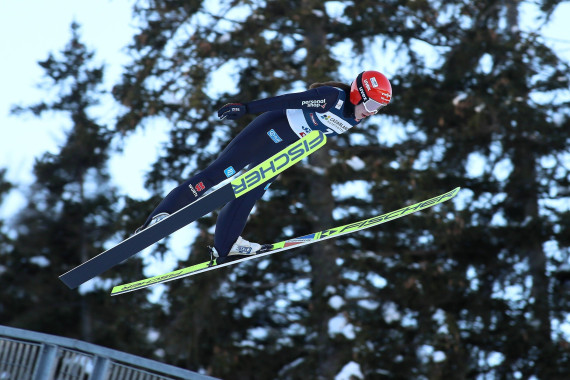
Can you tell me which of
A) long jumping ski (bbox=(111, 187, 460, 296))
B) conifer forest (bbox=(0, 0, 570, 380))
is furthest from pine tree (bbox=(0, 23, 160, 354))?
long jumping ski (bbox=(111, 187, 460, 296))

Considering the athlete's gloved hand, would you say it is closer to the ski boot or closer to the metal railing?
the ski boot

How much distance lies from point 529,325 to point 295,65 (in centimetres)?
552

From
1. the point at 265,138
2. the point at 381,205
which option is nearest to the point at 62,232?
the point at 381,205

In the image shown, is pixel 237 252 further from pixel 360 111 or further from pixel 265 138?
pixel 360 111

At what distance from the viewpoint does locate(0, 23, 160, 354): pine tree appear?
1631 centimetres

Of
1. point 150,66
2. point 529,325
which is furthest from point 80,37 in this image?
point 529,325

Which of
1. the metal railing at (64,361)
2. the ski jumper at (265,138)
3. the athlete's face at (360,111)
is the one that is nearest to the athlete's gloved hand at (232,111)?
the ski jumper at (265,138)

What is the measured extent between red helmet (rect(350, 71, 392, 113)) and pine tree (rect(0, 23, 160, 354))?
11.2 meters

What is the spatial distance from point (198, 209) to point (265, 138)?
776mm

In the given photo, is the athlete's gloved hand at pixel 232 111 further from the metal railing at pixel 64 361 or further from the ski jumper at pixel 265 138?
the metal railing at pixel 64 361

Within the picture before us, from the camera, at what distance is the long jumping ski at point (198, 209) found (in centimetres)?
516

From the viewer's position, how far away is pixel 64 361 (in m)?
4.70

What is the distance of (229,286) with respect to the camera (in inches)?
494

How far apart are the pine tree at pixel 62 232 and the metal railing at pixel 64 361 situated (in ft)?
36.3
